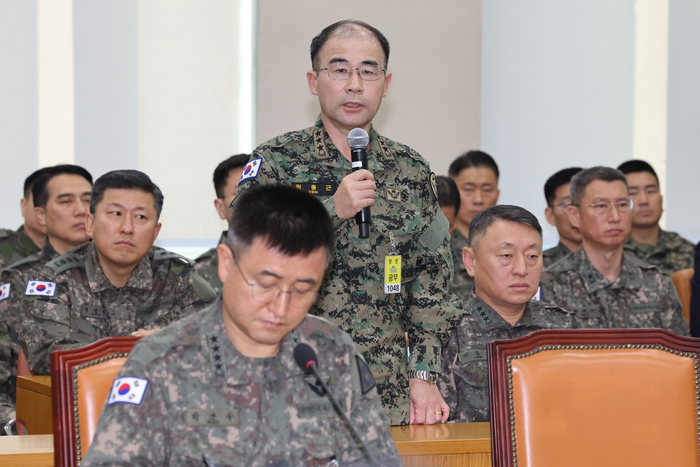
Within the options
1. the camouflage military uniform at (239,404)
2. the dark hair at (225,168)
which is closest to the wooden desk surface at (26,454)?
the camouflage military uniform at (239,404)

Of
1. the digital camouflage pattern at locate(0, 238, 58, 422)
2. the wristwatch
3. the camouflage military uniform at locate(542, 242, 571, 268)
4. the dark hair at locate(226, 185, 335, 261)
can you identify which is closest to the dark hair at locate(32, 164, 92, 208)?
the digital camouflage pattern at locate(0, 238, 58, 422)

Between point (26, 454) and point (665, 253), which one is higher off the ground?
point (665, 253)

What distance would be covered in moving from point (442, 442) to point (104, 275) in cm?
160

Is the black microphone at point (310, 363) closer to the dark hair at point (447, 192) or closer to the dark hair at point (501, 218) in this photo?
the dark hair at point (501, 218)

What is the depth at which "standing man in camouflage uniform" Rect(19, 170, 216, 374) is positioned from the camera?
256 cm

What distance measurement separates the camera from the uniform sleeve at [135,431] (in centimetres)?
112

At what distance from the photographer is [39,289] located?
2.59 m

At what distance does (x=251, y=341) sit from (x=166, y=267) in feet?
5.53

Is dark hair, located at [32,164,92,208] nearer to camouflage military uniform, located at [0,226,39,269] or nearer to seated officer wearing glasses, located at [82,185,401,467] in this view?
camouflage military uniform, located at [0,226,39,269]

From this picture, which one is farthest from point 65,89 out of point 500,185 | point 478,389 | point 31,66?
point 478,389

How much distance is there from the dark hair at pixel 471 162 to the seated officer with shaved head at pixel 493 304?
1725mm

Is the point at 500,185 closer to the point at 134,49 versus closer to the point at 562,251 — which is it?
the point at 562,251

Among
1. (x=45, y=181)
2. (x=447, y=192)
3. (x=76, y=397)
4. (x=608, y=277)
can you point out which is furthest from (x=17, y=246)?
(x=608, y=277)

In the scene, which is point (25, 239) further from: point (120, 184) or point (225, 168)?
point (120, 184)
